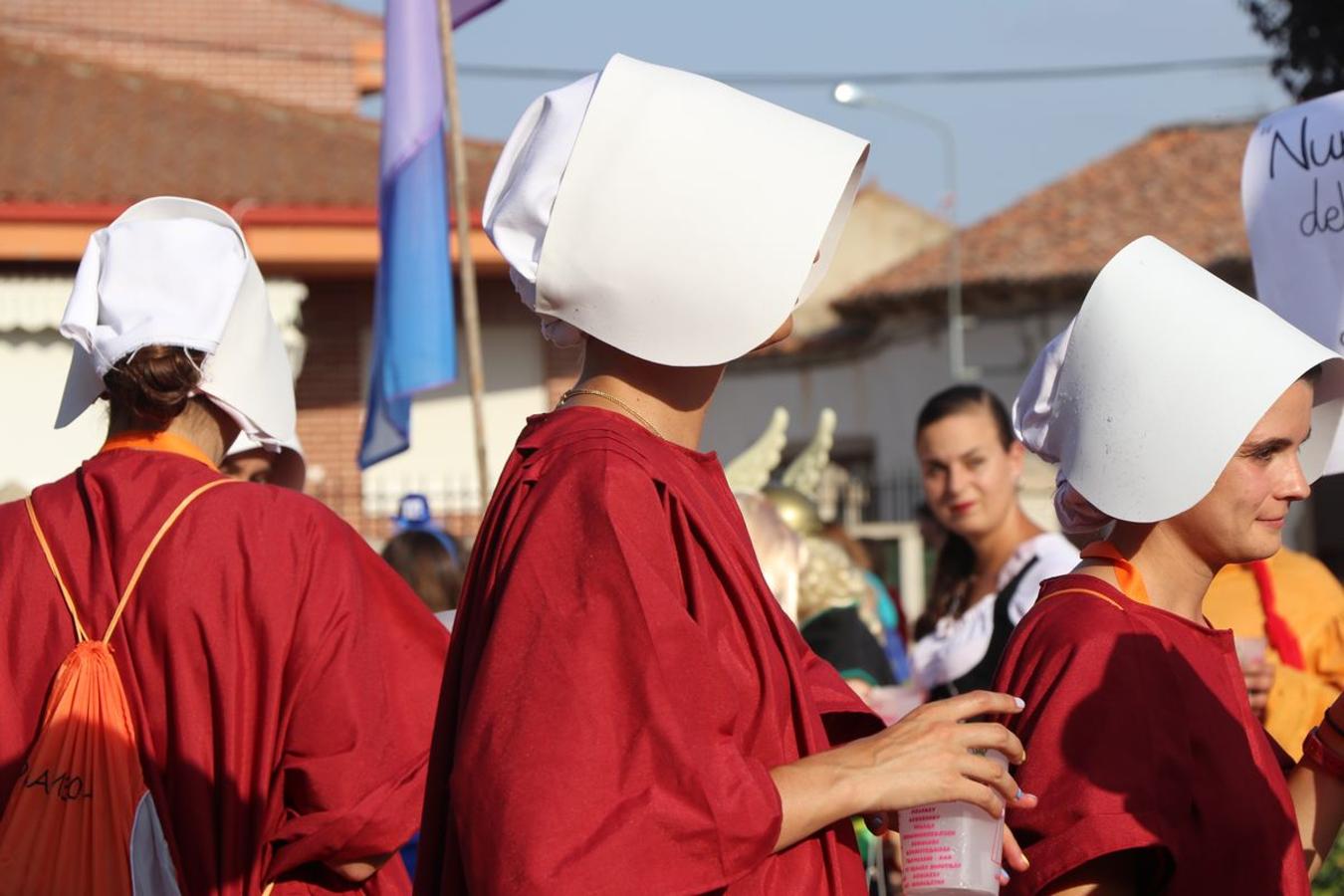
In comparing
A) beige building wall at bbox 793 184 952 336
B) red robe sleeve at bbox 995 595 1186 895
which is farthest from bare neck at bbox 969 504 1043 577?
beige building wall at bbox 793 184 952 336

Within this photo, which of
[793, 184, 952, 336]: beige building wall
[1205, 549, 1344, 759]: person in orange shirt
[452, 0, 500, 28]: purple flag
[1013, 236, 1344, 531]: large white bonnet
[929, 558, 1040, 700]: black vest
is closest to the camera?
[1013, 236, 1344, 531]: large white bonnet

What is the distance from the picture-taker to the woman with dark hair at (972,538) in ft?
16.9

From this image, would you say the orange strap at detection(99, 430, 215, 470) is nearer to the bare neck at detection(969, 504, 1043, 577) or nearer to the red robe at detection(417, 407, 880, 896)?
the red robe at detection(417, 407, 880, 896)

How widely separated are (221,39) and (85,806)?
18.5 m

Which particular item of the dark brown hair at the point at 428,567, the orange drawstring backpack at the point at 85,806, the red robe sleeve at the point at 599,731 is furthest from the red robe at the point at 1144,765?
the dark brown hair at the point at 428,567

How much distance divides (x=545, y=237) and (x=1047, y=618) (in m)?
1.16

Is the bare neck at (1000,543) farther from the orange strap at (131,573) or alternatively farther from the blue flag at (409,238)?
the orange strap at (131,573)

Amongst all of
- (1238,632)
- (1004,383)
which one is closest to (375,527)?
(1238,632)

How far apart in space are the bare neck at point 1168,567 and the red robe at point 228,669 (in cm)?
126

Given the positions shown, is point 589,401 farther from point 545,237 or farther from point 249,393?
point 249,393

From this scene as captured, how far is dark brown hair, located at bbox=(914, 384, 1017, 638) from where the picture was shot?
18.9 feet

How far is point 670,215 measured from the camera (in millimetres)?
2148

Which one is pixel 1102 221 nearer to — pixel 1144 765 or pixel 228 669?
pixel 228 669

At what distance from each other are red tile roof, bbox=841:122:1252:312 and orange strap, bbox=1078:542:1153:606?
24.1 meters
